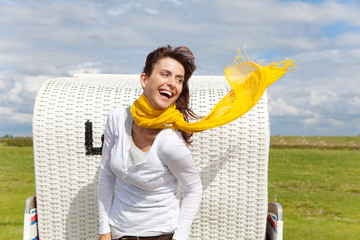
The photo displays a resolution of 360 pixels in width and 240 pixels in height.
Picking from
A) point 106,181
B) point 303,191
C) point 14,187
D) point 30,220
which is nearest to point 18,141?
point 14,187

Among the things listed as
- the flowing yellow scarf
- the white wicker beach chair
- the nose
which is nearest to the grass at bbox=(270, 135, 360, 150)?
the white wicker beach chair

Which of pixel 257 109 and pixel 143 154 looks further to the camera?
pixel 257 109

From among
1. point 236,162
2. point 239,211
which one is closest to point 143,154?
point 236,162

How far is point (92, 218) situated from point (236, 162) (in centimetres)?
117

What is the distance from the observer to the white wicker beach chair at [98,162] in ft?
8.21

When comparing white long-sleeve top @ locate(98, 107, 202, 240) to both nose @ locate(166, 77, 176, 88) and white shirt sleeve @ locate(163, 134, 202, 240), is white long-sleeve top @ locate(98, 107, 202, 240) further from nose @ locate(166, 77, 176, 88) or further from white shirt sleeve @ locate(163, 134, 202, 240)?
nose @ locate(166, 77, 176, 88)

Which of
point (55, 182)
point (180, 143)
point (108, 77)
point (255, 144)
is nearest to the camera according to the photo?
point (180, 143)

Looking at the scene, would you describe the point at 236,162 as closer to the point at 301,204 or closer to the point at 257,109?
the point at 257,109

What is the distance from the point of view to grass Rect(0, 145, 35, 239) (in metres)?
4.45

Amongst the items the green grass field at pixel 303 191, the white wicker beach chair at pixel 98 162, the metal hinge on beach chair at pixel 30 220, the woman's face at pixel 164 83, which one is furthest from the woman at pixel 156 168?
the green grass field at pixel 303 191

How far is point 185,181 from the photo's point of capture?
1.74m

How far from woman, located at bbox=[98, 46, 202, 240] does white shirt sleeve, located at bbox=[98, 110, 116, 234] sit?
20mm

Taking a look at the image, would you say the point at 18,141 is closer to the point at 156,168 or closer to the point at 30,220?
the point at 30,220

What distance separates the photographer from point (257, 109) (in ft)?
8.25
